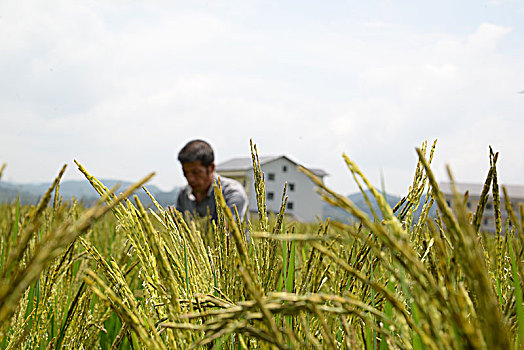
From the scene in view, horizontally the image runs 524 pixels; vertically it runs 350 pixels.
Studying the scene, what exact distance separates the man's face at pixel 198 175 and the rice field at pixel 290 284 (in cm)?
297

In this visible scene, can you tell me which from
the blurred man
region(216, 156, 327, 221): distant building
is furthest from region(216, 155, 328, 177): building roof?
the blurred man

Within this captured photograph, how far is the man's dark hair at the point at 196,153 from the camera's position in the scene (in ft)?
13.2

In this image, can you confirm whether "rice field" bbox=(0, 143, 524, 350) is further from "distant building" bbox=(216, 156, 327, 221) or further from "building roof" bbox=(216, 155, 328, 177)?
"distant building" bbox=(216, 156, 327, 221)

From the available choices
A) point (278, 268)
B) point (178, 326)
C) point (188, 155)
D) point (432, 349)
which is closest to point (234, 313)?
point (178, 326)

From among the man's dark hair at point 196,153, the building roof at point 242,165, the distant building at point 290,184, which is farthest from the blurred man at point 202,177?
the distant building at point 290,184

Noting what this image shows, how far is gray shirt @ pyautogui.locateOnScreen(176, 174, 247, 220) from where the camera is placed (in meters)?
4.11

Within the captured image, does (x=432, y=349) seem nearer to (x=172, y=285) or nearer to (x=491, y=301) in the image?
(x=491, y=301)

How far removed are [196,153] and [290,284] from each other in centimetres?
336

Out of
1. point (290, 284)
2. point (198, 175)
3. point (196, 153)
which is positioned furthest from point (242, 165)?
point (290, 284)

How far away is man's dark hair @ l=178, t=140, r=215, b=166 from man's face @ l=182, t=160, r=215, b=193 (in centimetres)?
4

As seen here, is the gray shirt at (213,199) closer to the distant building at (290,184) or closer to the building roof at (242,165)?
the building roof at (242,165)

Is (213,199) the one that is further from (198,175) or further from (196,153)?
(196,153)

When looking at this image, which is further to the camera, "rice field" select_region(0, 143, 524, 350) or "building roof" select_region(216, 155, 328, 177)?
"building roof" select_region(216, 155, 328, 177)

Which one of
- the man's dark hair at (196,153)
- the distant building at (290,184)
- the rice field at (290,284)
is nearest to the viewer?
the rice field at (290,284)
